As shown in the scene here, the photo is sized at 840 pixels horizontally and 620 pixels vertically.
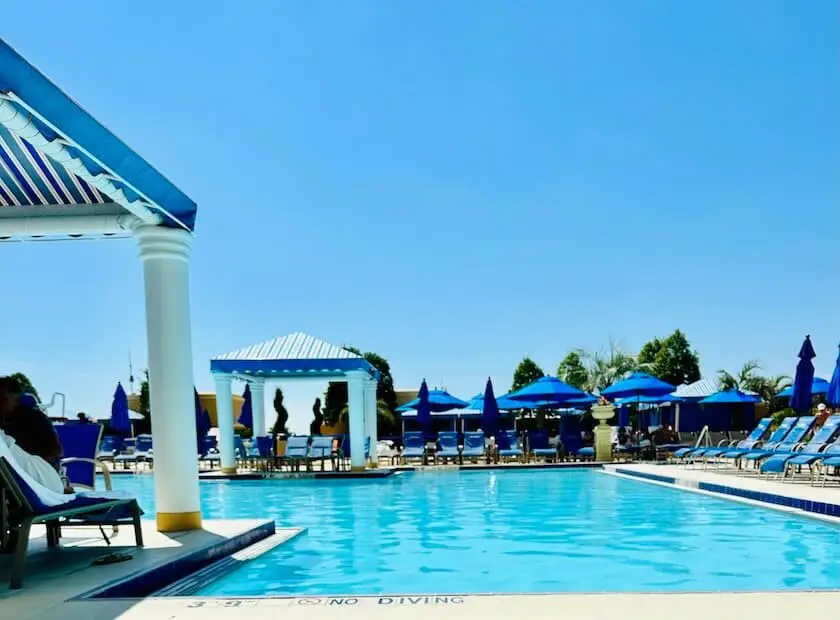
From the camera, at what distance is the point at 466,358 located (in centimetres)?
3522

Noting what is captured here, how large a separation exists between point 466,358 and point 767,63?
22.9 m

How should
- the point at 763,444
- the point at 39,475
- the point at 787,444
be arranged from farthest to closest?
1. the point at 763,444
2. the point at 787,444
3. the point at 39,475

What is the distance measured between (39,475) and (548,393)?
1558 centimetres

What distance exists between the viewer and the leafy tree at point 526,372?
39500mm

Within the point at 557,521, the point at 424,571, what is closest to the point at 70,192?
the point at 424,571

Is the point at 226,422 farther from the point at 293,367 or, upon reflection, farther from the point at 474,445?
the point at 474,445

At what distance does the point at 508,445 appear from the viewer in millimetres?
19312

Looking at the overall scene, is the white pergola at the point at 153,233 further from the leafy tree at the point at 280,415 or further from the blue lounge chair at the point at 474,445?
the leafy tree at the point at 280,415

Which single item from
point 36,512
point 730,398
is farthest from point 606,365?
point 36,512

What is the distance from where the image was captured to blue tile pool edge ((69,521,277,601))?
421cm

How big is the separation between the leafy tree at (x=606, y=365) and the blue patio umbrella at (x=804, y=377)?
23.1 meters

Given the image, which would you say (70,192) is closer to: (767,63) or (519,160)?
(767,63)

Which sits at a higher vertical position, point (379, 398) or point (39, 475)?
point (39, 475)

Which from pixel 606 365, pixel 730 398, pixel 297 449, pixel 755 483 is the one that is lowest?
pixel 755 483
